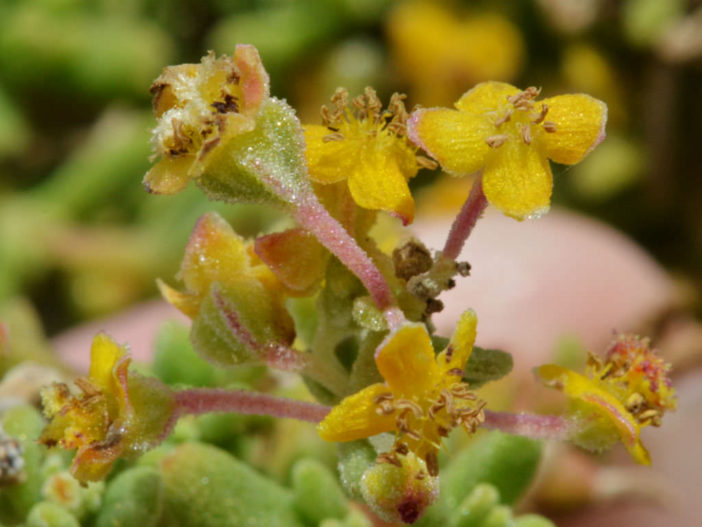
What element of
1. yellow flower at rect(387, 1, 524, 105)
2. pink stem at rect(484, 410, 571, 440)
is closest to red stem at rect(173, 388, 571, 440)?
pink stem at rect(484, 410, 571, 440)

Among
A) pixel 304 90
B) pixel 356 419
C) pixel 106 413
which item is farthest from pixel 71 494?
pixel 304 90

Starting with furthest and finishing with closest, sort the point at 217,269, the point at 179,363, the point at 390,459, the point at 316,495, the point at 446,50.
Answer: the point at 446,50 < the point at 179,363 < the point at 316,495 < the point at 217,269 < the point at 390,459

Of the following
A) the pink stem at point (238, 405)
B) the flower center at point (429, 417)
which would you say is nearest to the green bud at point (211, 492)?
the pink stem at point (238, 405)

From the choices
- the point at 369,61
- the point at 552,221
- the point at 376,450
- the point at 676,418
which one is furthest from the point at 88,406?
the point at 369,61

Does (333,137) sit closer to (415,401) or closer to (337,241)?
(337,241)

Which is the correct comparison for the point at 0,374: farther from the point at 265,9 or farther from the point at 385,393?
the point at 265,9

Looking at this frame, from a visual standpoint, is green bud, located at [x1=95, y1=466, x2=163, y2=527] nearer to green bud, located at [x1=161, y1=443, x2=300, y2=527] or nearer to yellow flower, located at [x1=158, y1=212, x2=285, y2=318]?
green bud, located at [x1=161, y1=443, x2=300, y2=527]

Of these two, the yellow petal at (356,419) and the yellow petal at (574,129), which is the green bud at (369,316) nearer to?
the yellow petal at (356,419)
